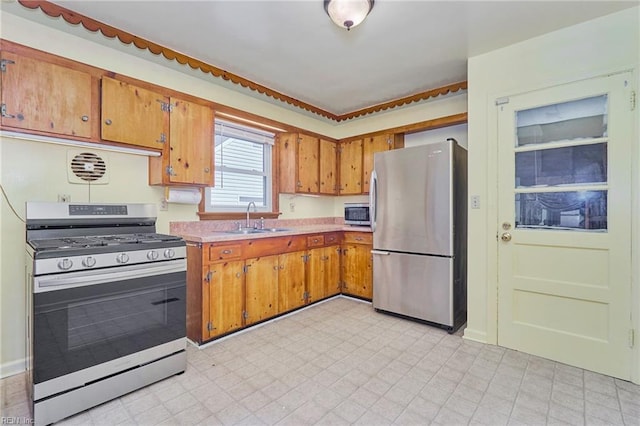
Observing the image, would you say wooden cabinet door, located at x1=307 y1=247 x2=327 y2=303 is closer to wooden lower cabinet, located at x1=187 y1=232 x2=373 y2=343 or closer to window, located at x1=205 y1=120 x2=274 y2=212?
wooden lower cabinet, located at x1=187 y1=232 x2=373 y2=343

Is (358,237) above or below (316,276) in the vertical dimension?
above

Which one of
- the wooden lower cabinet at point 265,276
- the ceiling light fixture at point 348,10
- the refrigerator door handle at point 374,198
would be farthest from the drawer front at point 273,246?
the ceiling light fixture at point 348,10

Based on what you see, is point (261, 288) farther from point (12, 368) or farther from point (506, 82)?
point (506, 82)

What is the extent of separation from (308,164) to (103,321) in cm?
287

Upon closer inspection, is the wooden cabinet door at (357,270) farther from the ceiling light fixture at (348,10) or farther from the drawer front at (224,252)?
the ceiling light fixture at (348,10)

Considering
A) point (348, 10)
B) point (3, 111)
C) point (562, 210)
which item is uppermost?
point (348, 10)

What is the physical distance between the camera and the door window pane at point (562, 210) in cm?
223

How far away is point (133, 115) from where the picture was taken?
242 cm

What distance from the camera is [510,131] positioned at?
257 centimetres

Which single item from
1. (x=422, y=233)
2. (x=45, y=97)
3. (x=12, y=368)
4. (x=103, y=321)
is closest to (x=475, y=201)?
(x=422, y=233)

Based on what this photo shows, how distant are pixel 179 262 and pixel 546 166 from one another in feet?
9.72

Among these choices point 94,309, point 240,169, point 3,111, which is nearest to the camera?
point 94,309

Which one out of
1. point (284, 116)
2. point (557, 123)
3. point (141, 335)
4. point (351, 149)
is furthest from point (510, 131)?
point (141, 335)

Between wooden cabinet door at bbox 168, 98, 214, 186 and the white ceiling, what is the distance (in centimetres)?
46
